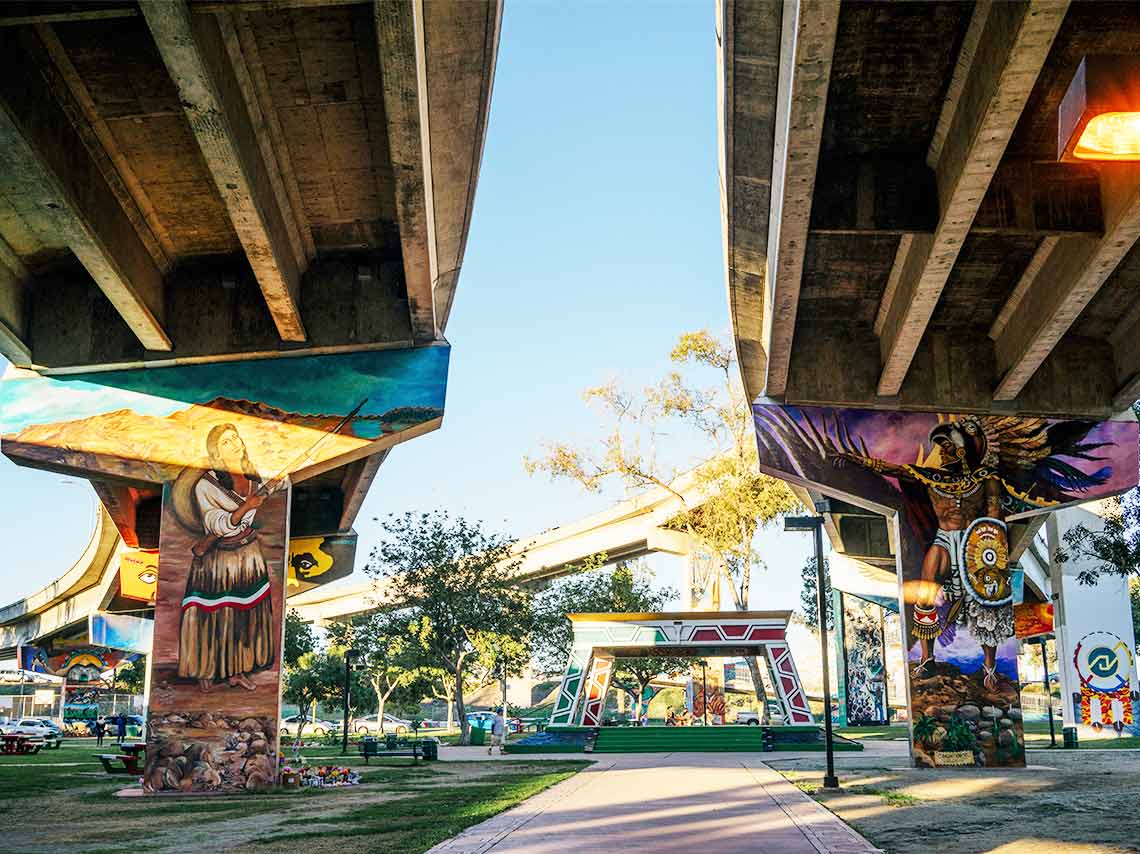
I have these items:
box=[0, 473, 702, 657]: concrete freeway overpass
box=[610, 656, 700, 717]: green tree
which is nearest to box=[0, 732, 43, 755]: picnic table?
box=[0, 473, 702, 657]: concrete freeway overpass

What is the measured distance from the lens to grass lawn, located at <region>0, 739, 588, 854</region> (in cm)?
1144

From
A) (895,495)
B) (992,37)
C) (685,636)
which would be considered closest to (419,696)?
(685,636)

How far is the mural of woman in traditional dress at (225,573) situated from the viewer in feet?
69.1

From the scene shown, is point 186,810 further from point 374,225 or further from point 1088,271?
point 1088,271

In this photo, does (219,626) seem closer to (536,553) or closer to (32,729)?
(536,553)

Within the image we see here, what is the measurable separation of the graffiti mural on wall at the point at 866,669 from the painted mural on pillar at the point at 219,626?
158ft

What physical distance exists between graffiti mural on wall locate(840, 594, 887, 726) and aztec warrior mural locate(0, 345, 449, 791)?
4745cm

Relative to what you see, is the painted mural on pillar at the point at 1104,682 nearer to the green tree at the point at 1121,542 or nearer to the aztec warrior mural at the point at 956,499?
the aztec warrior mural at the point at 956,499

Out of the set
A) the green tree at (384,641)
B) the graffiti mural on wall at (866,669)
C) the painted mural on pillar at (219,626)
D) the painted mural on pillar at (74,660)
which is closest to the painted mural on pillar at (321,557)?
the green tree at (384,641)

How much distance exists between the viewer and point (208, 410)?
2194 cm

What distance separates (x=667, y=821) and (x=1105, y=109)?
9503 mm

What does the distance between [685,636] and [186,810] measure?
74.1ft

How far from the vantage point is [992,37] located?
13555 millimetres


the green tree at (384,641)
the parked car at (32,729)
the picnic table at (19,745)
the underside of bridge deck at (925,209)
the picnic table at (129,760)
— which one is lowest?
the parked car at (32,729)
